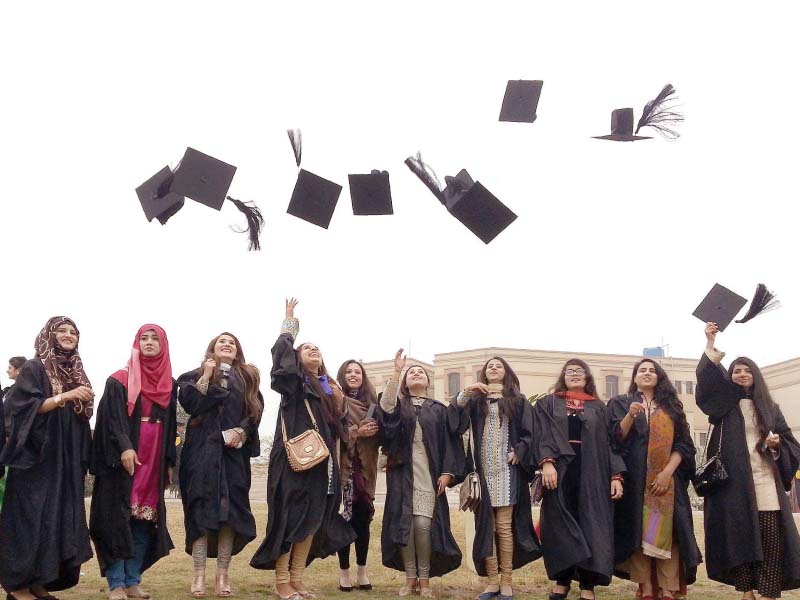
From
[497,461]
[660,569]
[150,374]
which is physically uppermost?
[150,374]

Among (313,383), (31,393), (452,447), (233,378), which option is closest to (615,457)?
(452,447)

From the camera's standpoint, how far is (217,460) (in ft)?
23.1

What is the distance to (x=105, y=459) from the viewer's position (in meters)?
6.67

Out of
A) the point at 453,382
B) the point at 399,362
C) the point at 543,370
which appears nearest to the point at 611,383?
the point at 543,370

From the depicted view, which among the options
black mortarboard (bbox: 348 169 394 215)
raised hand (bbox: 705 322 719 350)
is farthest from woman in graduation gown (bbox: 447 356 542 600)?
black mortarboard (bbox: 348 169 394 215)

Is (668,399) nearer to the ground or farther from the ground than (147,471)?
farther from the ground

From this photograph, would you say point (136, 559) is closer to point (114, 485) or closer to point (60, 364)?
point (114, 485)

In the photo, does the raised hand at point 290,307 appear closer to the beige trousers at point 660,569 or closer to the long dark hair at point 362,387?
the long dark hair at point 362,387

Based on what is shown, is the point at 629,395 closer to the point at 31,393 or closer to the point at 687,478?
the point at 687,478

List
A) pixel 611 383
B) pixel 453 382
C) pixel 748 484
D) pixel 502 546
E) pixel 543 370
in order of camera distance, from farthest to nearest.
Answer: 1. pixel 453 382
2. pixel 611 383
3. pixel 543 370
4. pixel 748 484
5. pixel 502 546

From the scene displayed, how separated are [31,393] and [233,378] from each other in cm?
146

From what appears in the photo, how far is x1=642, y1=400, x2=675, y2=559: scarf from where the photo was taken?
730 cm

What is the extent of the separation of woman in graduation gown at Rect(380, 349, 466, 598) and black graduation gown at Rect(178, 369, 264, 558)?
42.7 inches

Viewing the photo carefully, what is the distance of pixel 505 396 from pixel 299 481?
1.73 meters
